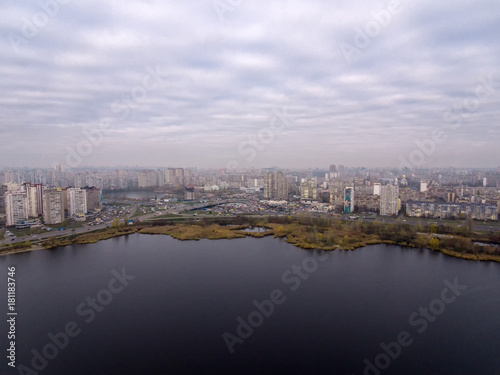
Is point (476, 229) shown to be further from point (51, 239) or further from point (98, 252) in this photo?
point (51, 239)

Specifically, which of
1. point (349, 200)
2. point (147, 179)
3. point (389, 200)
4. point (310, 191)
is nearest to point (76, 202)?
point (349, 200)

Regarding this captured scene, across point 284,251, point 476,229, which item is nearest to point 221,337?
point 284,251

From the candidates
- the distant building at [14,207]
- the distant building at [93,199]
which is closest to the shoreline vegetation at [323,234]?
the distant building at [14,207]

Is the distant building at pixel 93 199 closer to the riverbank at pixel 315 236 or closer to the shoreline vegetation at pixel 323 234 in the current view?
the shoreline vegetation at pixel 323 234

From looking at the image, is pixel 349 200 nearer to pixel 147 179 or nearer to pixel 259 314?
pixel 259 314

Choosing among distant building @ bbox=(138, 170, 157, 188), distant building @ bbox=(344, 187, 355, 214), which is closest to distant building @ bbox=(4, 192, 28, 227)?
distant building @ bbox=(344, 187, 355, 214)
